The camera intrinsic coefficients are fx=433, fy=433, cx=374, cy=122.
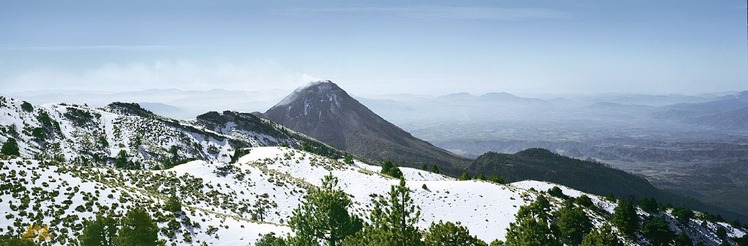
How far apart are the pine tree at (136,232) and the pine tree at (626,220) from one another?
214 feet

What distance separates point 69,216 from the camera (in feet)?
119

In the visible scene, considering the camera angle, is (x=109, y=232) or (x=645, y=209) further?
(x=645, y=209)

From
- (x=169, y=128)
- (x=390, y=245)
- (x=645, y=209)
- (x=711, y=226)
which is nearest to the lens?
(x=390, y=245)

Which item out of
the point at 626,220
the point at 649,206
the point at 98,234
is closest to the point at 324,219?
the point at 98,234

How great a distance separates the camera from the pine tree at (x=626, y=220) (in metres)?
65.8

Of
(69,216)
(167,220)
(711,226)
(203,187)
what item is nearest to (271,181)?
(203,187)

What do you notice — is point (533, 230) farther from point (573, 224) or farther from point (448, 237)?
point (573, 224)

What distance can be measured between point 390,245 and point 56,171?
4243 centimetres

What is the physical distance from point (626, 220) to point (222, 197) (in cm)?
5999

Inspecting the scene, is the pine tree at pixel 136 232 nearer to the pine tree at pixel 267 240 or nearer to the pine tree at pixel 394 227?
the pine tree at pixel 267 240

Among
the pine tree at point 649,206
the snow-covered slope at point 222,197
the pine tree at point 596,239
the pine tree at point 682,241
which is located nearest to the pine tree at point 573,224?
the snow-covered slope at point 222,197

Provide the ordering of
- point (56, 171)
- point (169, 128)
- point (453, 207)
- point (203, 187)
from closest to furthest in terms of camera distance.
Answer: point (56, 171) → point (203, 187) → point (453, 207) → point (169, 128)

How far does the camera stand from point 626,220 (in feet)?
219

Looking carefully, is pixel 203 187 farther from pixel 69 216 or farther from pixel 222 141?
pixel 222 141
